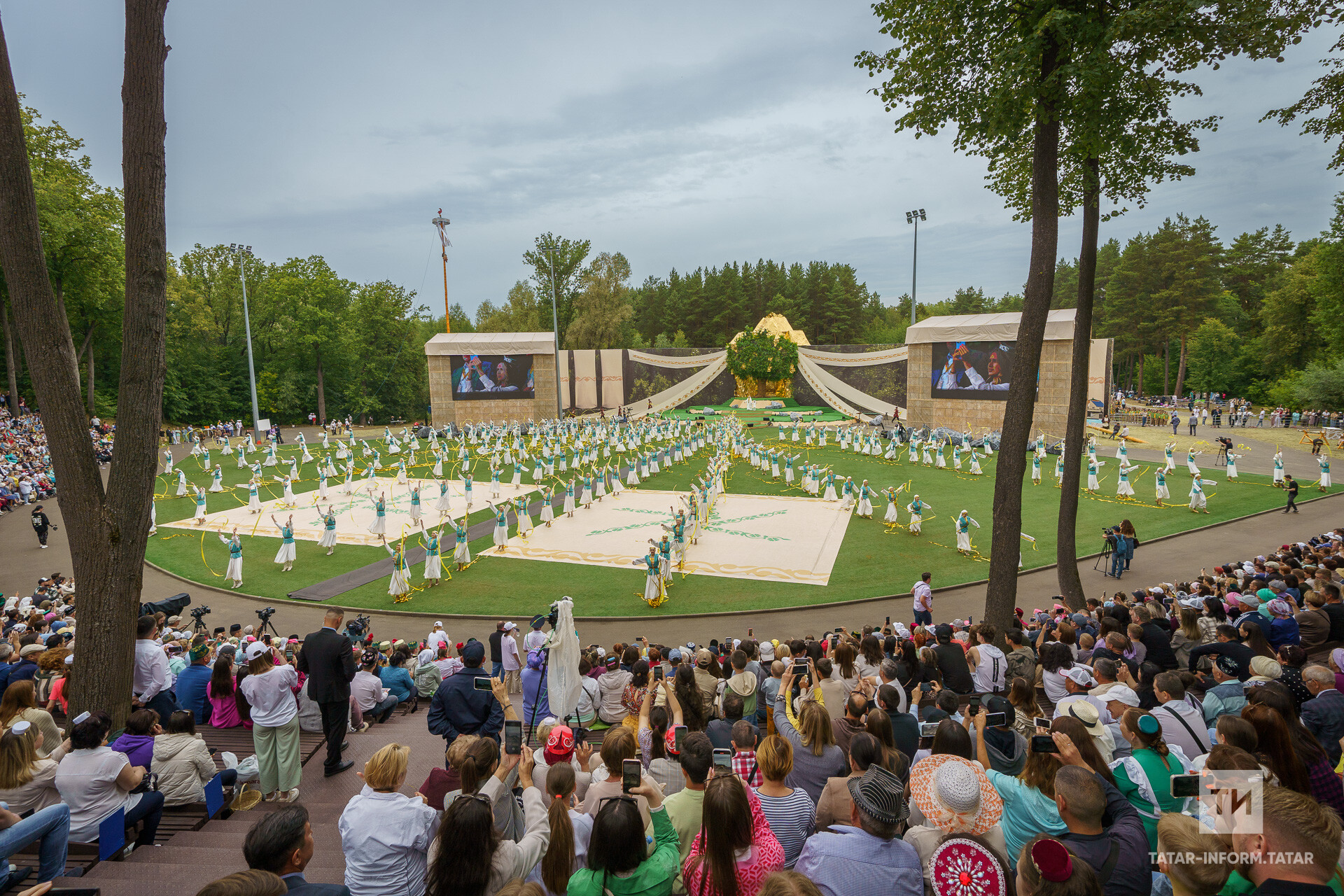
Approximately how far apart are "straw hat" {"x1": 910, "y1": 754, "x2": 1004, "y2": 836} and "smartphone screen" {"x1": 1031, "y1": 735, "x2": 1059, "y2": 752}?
0.29 meters

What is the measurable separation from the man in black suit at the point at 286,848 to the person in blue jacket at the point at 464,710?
2250 millimetres

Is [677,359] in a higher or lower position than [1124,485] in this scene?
higher

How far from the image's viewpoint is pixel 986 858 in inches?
99.3

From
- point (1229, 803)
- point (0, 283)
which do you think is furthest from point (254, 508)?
point (0, 283)

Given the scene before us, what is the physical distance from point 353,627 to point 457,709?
4.55 meters

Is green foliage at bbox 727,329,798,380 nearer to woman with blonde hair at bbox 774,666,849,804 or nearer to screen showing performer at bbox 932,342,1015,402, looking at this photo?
screen showing performer at bbox 932,342,1015,402

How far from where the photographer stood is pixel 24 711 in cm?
460

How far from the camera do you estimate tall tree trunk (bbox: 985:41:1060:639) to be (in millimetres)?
8008

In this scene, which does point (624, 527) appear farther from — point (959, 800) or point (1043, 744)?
point (959, 800)

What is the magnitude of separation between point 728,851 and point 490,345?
4520cm

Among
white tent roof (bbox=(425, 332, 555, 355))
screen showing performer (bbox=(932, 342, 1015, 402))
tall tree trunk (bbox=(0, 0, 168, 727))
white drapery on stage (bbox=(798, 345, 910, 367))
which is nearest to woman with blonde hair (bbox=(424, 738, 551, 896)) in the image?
tall tree trunk (bbox=(0, 0, 168, 727))

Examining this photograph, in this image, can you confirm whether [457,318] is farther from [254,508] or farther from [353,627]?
[353,627]

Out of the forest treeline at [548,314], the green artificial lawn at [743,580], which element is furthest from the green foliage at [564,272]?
the green artificial lawn at [743,580]

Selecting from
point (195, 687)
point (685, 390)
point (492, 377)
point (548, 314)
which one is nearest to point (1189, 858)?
point (195, 687)
